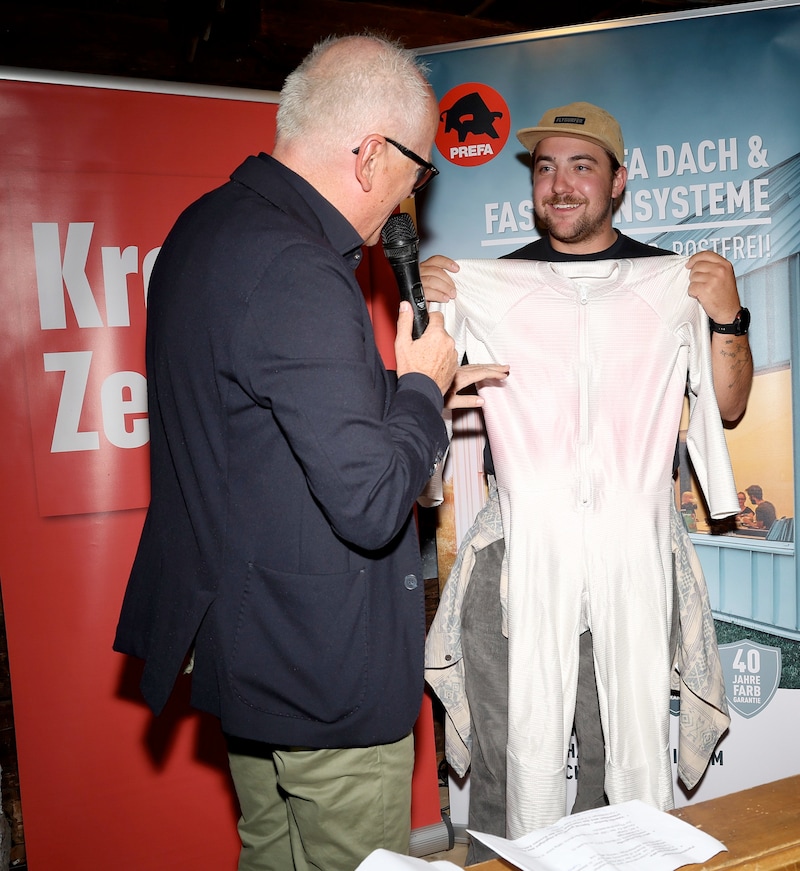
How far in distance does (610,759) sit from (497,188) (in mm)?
1564

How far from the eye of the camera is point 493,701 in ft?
6.95

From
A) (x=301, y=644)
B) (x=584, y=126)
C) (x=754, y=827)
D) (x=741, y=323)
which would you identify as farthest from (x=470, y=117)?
(x=754, y=827)

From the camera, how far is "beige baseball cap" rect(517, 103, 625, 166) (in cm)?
213

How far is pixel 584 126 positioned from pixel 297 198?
112cm

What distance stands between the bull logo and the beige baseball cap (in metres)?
0.24

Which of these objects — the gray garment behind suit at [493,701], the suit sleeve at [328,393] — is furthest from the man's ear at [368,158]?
the gray garment behind suit at [493,701]

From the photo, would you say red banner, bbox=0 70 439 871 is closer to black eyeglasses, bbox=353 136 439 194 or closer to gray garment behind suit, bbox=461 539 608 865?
gray garment behind suit, bbox=461 539 608 865

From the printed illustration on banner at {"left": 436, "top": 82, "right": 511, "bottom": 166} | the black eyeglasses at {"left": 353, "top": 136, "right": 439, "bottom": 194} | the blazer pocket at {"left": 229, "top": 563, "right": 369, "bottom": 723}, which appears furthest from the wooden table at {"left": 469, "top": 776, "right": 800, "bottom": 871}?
the printed illustration on banner at {"left": 436, "top": 82, "right": 511, "bottom": 166}

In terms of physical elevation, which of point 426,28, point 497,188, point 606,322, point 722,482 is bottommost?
point 722,482

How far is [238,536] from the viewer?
1262 mm

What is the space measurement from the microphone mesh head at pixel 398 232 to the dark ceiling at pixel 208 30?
1.38 meters

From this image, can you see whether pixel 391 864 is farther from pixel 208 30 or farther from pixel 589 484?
pixel 208 30

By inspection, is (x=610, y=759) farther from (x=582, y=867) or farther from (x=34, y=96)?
(x=34, y=96)

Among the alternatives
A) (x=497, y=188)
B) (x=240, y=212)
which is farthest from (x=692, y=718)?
(x=240, y=212)
